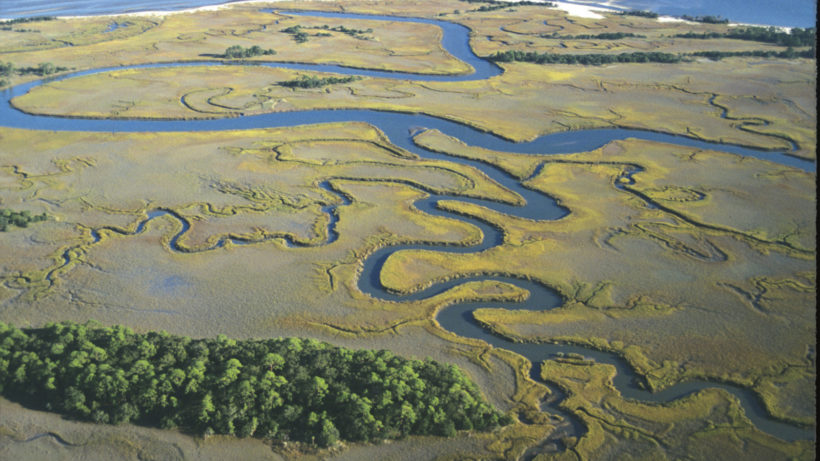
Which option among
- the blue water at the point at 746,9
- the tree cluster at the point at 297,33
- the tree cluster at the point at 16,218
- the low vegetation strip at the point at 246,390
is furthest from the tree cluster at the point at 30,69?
the blue water at the point at 746,9

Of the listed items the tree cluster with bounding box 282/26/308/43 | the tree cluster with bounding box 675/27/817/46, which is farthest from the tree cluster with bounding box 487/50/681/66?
the tree cluster with bounding box 282/26/308/43

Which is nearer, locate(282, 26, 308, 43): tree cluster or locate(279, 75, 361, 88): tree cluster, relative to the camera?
locate(279, 75, 361, 88): tree cluster

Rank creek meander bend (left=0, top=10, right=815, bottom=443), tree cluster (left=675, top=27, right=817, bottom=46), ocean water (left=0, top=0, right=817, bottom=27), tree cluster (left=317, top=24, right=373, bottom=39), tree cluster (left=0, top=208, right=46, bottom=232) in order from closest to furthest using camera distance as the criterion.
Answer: creek meander bend (left=0, top=10, right=815, bottom=443), tree cluster (left=0, top=208, right=46, bottom=232), tree cluster (left=675, top=27, right=817, bottom=46), tree cluster (left=317, top=24, right=373, bottom=39), ocean water (left=0, top=0, right=817, bottom=27)

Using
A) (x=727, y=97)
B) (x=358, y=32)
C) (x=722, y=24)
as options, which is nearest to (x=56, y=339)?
(x=727, y=97)

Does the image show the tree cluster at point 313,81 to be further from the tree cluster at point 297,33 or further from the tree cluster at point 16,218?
the tree cluster at point 16,218

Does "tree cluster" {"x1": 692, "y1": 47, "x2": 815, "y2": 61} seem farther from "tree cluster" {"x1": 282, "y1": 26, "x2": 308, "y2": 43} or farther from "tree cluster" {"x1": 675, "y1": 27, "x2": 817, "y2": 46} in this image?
"tree cluster" {"x1": 282, "y1": 26, "x2": 308, "y2": 43}

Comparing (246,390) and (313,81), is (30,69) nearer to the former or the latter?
(313,81)

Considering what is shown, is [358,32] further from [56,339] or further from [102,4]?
[56,339]
